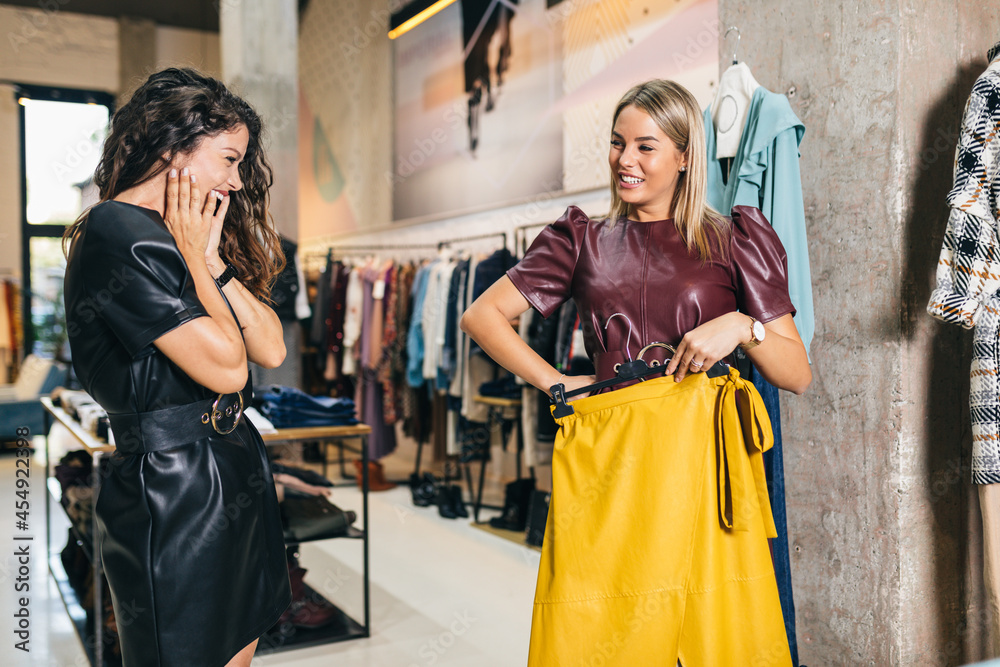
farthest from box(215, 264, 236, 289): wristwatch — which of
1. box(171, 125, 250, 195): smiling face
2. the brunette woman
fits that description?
box(171, 125, 250, 195): smiling face

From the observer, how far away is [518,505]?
16.0ft

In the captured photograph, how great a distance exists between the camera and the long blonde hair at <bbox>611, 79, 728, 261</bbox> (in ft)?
5.32

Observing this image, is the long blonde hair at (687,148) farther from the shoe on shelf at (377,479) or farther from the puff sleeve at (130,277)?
the shoe on shelf at (377,479)

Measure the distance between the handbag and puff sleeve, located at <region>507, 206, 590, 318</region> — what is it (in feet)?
5.94

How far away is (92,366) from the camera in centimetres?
140

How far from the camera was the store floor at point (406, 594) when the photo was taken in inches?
120

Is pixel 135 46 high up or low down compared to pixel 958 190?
up

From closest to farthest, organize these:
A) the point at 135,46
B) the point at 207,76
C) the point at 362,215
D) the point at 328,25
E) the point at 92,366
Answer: the point at 92,366
the point at 207,76
the point at 362,215
the point at 328,25
the point at 135,46

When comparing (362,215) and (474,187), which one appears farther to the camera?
(362,215)

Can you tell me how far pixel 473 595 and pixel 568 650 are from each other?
2348 mm

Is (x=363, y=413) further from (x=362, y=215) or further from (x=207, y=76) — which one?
(x=207, y=76)

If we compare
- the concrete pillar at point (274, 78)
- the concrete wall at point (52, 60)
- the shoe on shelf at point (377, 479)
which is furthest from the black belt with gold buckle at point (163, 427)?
the concrete wall at point (52, 60)

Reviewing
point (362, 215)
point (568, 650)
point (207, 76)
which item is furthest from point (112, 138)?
point (362, 215)

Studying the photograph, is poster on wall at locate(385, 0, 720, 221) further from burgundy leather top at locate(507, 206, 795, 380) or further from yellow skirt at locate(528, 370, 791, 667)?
yellow skirt at locate(528, 370, 791, 667)
